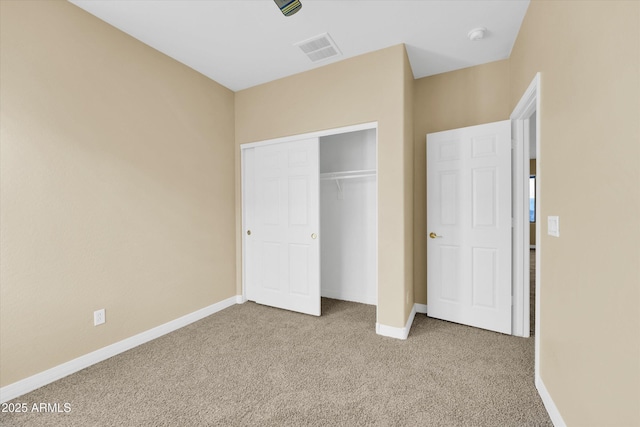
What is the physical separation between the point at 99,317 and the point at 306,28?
2.91 metres

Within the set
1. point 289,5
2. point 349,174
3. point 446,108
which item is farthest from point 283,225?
point 446,108

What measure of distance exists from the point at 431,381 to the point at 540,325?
802 millimetres

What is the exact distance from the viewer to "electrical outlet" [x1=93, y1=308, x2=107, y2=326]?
2164 mm

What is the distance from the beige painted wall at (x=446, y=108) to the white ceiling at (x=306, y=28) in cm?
15

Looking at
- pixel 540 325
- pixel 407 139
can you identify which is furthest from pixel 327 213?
pixel 540 325

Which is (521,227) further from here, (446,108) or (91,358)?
(91,358)

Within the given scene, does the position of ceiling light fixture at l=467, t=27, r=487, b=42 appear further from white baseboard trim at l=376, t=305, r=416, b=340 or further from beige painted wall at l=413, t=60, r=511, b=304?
white baseboard trim at l=376, t=305, r=416, b=340

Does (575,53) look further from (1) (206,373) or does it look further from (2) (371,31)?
(1) (206,373)

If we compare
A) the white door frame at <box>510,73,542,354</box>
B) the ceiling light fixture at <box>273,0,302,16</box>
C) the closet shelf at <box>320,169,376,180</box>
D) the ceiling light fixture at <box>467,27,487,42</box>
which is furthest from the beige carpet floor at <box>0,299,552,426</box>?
the ceiling light fixture at <box>467,27,487,42</box>

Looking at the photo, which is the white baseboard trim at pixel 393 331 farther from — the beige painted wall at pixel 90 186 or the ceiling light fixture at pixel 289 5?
the ceiling light fixture at pixel 289 5

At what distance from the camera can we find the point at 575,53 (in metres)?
1.33

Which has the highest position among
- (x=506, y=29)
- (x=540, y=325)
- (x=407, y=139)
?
(x=506, y=29)

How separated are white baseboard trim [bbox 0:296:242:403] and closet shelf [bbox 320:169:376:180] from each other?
2.13 meters

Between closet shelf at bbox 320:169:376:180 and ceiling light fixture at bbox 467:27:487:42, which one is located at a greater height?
ceiling light fixture at bbox 467:27:487:42
